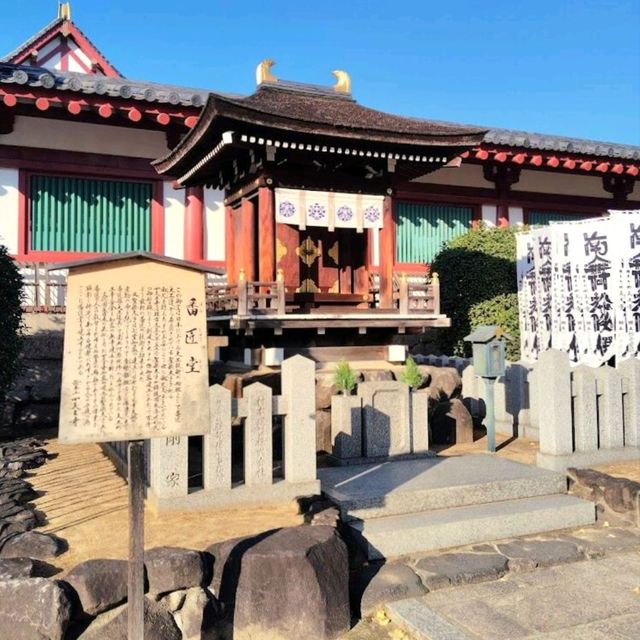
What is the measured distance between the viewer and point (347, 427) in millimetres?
7184

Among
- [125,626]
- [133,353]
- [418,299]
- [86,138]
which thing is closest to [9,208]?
[86,138]

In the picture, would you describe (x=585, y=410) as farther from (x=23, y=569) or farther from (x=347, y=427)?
(x=23, y=569)

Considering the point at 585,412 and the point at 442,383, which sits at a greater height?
the point at 442,383

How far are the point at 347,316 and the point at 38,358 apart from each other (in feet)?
17.5

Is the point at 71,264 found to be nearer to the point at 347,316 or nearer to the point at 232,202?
the point at 347,316

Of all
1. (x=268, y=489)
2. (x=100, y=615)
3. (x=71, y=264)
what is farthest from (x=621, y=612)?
(x=71, y=264)

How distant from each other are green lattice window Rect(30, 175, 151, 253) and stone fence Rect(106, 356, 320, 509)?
24.5ft

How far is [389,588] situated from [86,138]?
10525 millimetres

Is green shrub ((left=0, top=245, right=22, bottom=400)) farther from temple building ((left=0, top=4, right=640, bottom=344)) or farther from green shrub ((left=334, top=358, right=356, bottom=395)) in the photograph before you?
green shrub ((left=334, top=358, right=356, bottom=395))

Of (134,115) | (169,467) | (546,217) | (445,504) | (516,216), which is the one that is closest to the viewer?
(169,467)

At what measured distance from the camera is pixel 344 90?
1124 centimetres

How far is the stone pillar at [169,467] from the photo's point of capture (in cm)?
524

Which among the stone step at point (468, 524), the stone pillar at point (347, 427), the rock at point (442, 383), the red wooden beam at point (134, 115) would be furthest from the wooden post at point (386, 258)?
the stone step at point (468, 524)

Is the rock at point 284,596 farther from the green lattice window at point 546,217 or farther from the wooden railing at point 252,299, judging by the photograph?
the green lattice window at point 546,217
